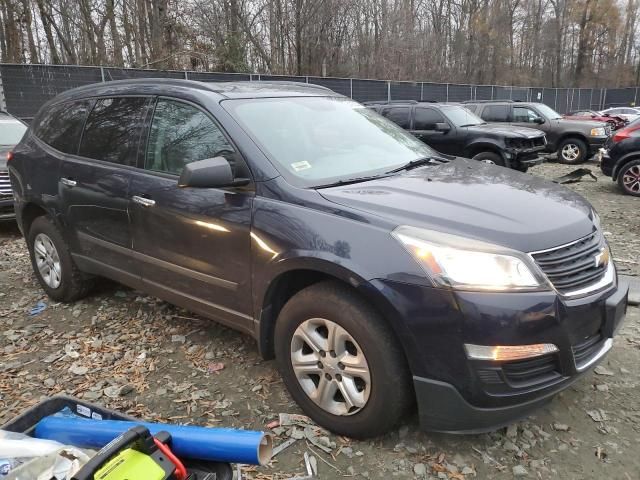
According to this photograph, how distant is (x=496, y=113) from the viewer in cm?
1422

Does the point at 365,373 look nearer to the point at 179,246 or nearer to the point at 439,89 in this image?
the point at 179,246

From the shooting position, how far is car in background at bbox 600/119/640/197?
898 centimetres

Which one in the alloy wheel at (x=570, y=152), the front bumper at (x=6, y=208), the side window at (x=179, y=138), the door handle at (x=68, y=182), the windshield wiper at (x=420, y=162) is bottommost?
the alloy wheel at (x=570, y=152)

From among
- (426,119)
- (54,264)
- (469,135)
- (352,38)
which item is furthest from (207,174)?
(352,38)

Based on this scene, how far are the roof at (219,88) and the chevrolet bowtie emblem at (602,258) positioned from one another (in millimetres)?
2175

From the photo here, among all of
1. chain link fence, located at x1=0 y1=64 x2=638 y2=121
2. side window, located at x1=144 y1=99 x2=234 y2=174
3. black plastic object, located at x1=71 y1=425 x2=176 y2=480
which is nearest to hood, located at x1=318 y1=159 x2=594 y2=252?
side window, located at x1=144 y1=99 x2=234 y2=174

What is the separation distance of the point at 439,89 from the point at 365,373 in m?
23.9

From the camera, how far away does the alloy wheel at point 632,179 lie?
9000 millimetres

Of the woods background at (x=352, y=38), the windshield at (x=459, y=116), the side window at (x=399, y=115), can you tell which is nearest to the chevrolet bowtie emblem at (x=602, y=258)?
the windshield at (x=459, y=116)

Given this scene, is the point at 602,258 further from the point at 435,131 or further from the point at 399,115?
the point at 399,115

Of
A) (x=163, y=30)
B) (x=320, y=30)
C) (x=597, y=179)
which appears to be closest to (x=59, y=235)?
(x=597, y=179)

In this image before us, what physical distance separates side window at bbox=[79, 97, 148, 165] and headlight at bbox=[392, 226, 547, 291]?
227cm

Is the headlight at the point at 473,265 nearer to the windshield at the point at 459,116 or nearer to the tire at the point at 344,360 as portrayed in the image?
the tire at the point at 344,360

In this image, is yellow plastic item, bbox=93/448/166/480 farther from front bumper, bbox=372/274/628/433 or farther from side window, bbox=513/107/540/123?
side window, bbox=513/107/540/123
